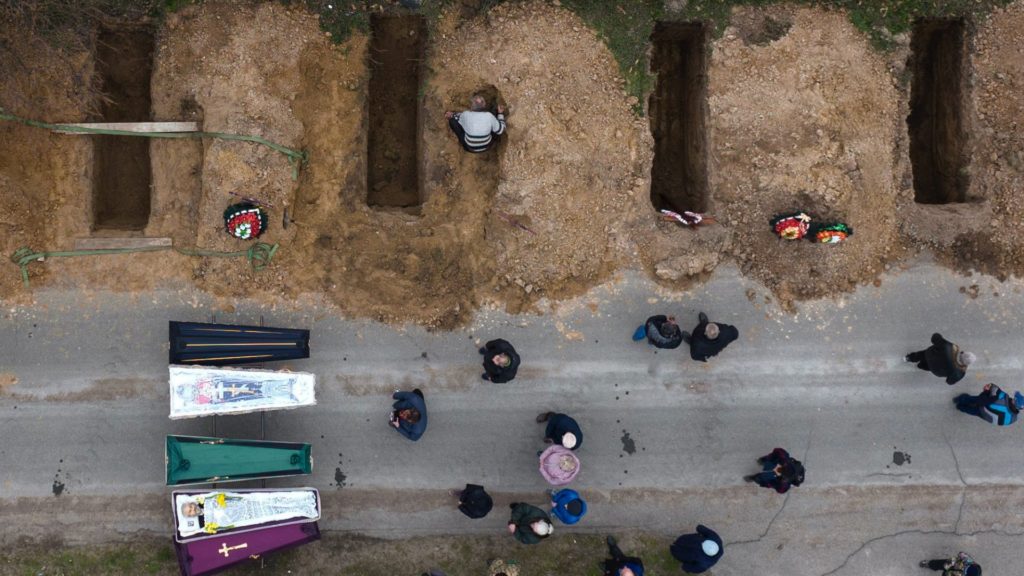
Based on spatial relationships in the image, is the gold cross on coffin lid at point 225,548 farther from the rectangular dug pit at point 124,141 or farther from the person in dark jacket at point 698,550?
the person in dark jacket at point 698,550

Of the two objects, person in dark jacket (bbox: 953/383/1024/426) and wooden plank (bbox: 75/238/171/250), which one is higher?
wooden plank (bbox: 75/238/171/250)

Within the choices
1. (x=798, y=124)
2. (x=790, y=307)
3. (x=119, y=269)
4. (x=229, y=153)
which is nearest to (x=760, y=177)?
(x=798, y=124)

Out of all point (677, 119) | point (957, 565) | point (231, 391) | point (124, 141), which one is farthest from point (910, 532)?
point (124, 141)

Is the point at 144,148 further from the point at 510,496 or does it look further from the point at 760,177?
the point at 760,177

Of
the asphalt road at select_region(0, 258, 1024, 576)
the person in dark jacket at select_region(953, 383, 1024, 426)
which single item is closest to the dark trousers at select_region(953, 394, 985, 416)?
the person in dark jacket at select_region(953, 383, 1024, 426)

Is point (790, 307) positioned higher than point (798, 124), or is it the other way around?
point (798, 124)

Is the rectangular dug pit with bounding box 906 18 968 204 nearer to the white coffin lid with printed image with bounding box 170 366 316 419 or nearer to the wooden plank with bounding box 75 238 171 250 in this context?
the white coffin lid with printed image with bounding box 170 366 316 419

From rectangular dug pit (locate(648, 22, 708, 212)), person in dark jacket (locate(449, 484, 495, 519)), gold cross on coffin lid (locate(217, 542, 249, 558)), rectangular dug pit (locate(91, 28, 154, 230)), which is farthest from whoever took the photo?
rectangular dug pit (locate(648, 22, 708, 212))
